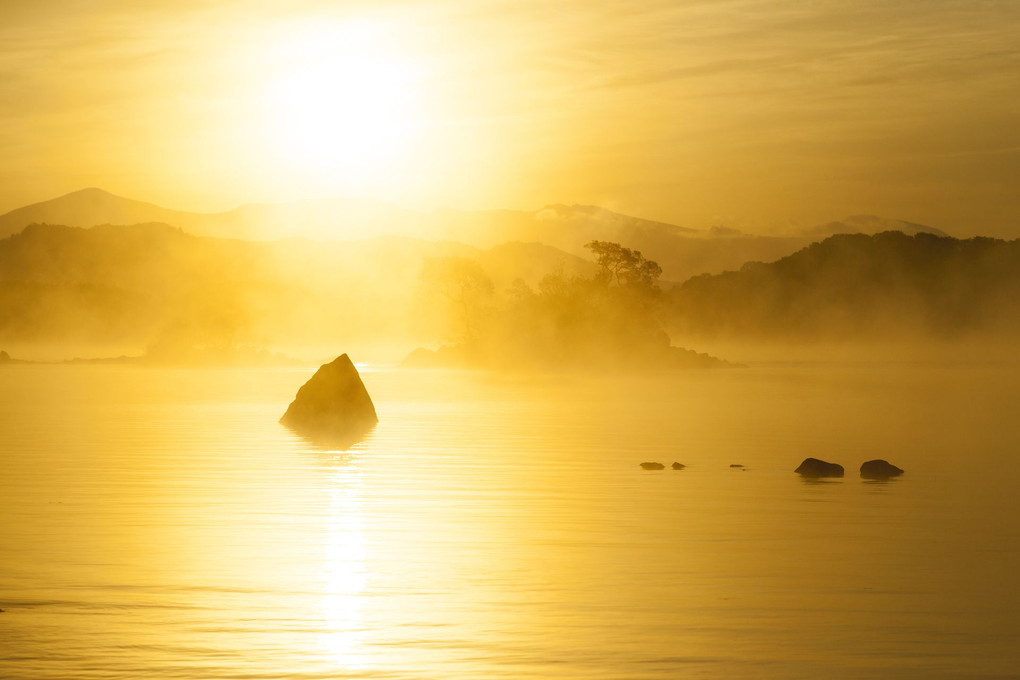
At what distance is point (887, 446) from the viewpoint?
A: 36.9m

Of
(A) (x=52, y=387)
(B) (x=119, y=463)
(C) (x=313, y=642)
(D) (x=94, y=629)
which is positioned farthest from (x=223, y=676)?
(A) (x=52, y=387)

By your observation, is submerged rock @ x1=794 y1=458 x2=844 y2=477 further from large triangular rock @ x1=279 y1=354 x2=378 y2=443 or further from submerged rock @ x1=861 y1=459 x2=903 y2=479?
large triangular rock @ x1=279 y1=354 x2=378 y2=443

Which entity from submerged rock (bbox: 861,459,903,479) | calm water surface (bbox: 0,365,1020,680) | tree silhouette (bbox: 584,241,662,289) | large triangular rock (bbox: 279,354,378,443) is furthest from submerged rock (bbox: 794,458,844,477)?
tree silhouette (bbox: 584,241,662,289)

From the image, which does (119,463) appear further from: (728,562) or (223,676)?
(223,676)

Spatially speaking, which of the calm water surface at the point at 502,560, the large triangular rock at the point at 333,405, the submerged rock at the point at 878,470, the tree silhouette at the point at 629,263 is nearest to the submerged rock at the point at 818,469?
the submerged rock at the point at 878,470

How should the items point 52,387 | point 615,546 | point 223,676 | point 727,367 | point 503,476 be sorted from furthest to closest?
point 727,367 < point 52,387 < point 503,476 < point 615,546 < point 223,676

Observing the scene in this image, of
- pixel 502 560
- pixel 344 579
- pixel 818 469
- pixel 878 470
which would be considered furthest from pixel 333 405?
pixel 344 579

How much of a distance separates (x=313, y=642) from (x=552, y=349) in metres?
115

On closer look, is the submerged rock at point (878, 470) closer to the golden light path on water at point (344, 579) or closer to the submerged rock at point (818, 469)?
the submerged rock at point (818, 469)

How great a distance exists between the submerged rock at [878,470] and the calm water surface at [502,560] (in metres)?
0.45

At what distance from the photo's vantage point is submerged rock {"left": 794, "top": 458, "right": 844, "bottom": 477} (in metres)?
28.1

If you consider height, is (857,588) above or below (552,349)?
below

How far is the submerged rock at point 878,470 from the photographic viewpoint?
28203mm

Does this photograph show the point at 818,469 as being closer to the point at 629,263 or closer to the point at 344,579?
the point at 344,579
